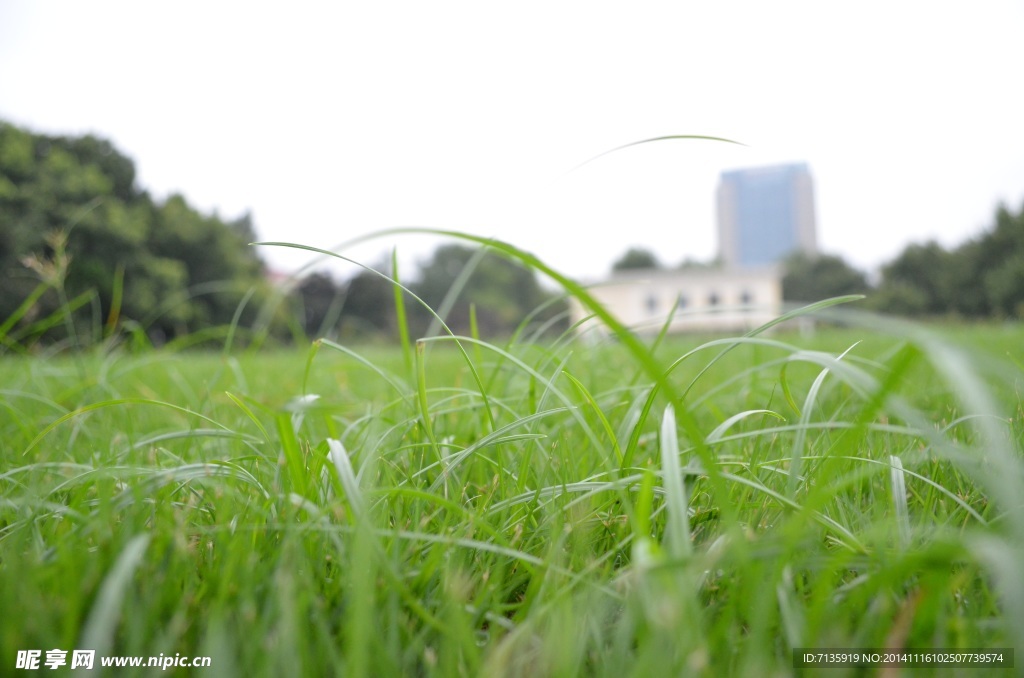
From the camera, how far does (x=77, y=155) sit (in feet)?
50.2

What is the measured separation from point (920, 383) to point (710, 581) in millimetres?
1519

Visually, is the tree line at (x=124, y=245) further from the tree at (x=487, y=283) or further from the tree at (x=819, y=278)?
the tree at (x=819, y=278)

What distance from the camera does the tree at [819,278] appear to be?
3075 cm

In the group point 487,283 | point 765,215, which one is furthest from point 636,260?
point 765,215

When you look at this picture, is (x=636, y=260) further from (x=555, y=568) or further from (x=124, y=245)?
(x=555, y=568)

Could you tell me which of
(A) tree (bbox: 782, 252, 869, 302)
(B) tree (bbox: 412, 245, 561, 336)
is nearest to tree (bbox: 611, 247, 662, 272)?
(B) tree (bbox: 412, 245, 561, 336)

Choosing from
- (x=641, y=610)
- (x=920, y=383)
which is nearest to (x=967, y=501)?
(x=641, y=610)

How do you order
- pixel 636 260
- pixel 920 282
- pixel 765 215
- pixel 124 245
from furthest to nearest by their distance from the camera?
pixel 765 215
pixel 636 260
pixel 920 282
pixel 124 245

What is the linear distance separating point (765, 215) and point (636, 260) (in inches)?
1873

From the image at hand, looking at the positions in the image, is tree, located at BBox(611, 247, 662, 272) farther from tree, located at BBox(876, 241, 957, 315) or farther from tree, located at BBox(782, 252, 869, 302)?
tree, located at BBox(876, 241, 957, 315)

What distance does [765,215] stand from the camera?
260ft

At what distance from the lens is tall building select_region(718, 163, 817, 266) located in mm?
76500

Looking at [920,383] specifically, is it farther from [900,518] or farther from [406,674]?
[406,674]

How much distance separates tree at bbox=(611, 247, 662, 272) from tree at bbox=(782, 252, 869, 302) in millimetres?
10076
